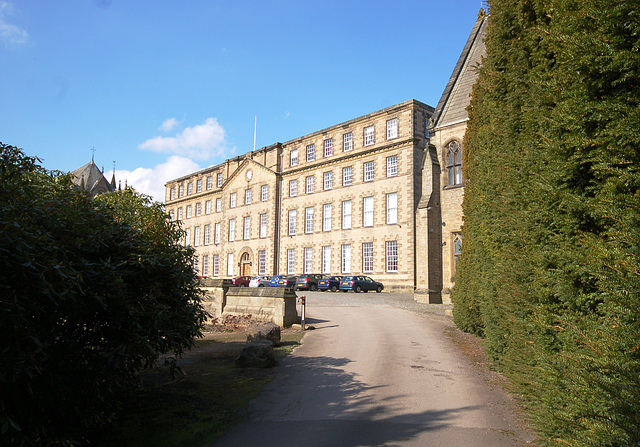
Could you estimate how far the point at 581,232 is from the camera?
4.44 m

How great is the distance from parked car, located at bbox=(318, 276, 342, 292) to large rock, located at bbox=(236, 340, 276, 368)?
2811cm

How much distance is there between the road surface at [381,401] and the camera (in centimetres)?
600

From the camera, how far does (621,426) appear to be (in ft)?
10.4

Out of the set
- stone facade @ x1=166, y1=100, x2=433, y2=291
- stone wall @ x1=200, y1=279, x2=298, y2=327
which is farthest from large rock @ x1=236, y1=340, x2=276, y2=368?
stone facade @ x1=166, y1=100, x2=433, y2=291

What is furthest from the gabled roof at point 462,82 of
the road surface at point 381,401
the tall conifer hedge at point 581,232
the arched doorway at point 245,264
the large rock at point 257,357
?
the arched doorway at point 245,264

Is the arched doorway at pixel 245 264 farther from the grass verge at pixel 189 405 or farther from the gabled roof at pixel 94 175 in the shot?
the grass verge at pixel 189 405

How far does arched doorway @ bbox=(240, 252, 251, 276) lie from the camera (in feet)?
170

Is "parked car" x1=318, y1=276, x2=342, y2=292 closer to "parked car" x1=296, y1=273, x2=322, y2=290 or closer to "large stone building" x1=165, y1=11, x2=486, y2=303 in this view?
"parked car" x1=296, y1=273, x2=322, y2=290

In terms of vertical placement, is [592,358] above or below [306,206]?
below

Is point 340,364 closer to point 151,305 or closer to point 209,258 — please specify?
point 151,305

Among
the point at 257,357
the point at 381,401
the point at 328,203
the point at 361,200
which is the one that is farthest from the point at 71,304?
the point at 328,203

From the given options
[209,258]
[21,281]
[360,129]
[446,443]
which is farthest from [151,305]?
[209,258]

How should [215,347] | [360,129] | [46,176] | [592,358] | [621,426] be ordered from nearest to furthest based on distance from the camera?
1. [621,426]
2. [592,358]
3. [46,176]
4. [215,347]
5. [360,129]

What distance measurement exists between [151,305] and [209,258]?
54.4m
